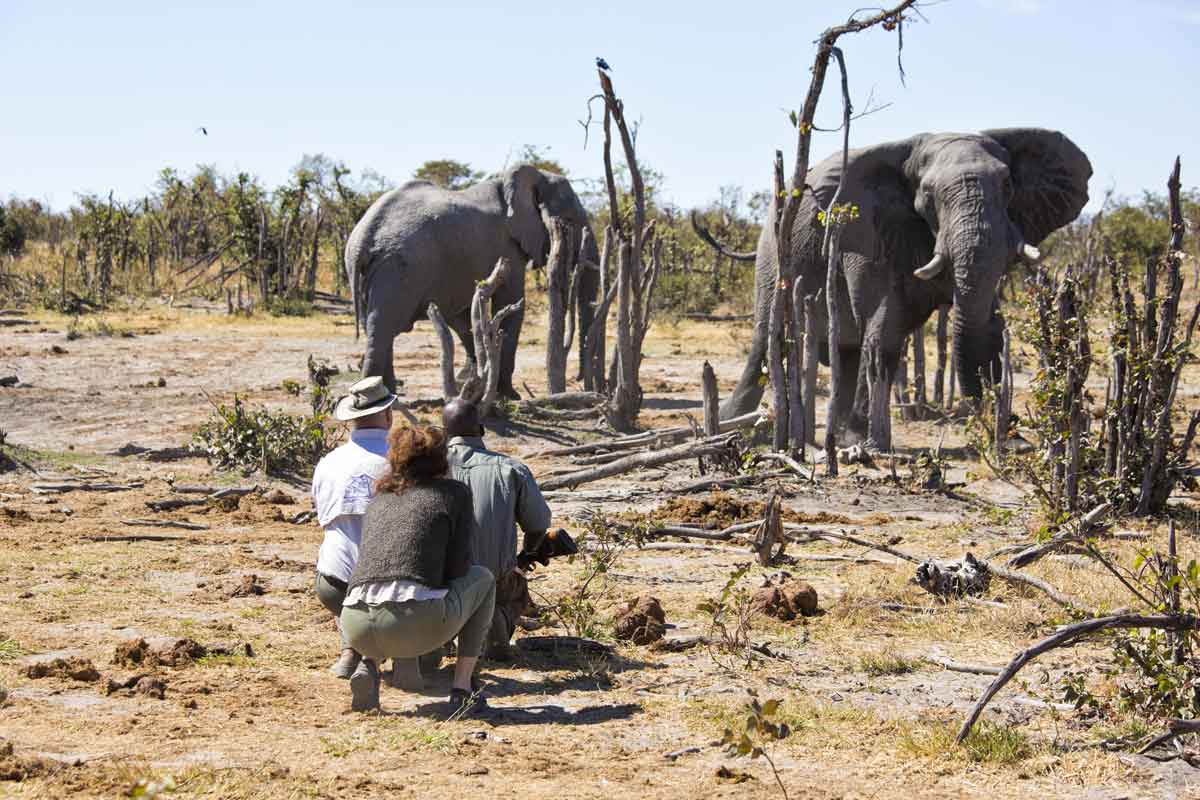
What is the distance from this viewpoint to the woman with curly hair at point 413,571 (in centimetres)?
548

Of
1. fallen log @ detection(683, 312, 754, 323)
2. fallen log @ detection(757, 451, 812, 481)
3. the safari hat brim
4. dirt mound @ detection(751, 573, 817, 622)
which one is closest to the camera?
the safari hat brim

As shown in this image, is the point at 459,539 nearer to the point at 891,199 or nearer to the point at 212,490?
the point at 212,490

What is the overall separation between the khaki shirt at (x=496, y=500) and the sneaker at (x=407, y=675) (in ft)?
1.62

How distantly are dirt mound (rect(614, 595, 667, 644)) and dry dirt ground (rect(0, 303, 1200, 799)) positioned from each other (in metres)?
0.09

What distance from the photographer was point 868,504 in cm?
1045

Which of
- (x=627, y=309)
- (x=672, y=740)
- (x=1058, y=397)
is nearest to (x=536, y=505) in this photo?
(x=672, y=740)

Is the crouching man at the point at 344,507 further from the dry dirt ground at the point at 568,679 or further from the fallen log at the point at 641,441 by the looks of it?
the fallen log at the point at 641,441

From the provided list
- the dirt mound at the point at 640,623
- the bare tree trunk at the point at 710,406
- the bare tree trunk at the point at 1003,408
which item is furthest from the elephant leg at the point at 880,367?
the dirt mound at the point at 640,623

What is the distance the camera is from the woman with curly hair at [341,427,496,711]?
5484 millimetres

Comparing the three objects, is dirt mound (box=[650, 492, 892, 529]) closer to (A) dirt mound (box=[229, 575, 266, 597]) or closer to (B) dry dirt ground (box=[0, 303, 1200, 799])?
(B) dry dirt ground (box=[0, 303, 1200, 799])

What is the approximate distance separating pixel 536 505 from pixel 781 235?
566 cm

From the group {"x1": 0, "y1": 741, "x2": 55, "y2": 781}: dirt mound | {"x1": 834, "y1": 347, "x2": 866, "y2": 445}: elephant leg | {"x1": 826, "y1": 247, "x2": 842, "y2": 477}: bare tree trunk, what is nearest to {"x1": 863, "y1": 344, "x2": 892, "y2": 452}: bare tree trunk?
{"x1": 826, "y1": 247, "x2": 842, "y2": 477}: bare tree trunk

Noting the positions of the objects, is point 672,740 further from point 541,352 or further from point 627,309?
point 541,352

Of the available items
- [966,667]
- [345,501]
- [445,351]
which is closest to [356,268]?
[445,351]
